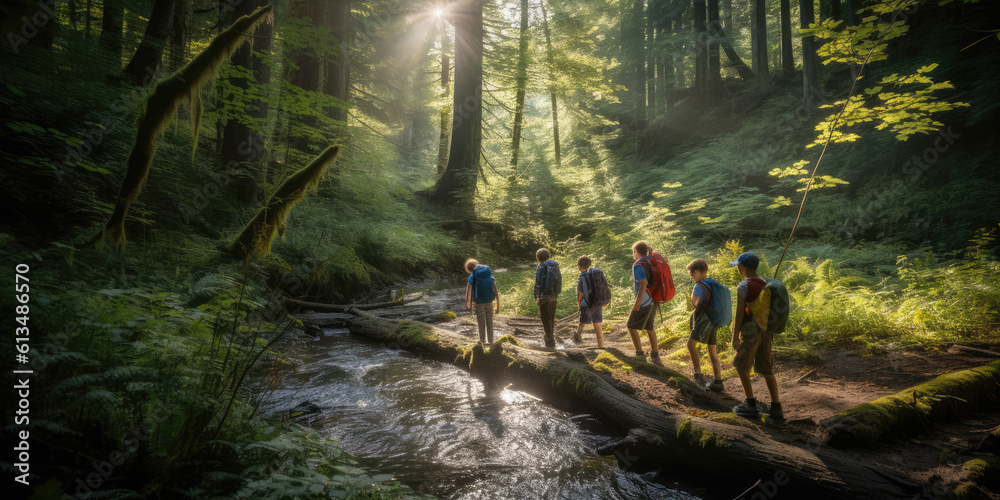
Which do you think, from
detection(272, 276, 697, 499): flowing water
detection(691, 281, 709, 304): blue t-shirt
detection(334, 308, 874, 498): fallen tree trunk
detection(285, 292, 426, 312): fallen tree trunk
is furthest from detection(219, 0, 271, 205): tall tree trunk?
detection(691, 281, 709, 304): blue t-shirt

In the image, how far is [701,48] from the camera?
946 inches

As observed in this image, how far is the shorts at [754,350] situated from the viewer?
14.4 ft

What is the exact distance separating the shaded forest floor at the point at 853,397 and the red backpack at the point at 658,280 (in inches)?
44.9

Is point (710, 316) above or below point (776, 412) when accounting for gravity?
above

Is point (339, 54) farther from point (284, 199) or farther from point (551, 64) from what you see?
point (284, 199)

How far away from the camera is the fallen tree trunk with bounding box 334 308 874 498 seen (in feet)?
10.4

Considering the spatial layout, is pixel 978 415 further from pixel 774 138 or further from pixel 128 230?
pixel 774 138

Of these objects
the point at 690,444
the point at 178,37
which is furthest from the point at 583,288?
the point at 178,37

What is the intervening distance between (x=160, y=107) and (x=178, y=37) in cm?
722

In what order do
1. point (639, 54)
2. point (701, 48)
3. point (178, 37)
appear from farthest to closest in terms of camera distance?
point (639, 54) → point (701, 48) → point (178, 37)

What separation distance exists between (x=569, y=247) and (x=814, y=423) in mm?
9585

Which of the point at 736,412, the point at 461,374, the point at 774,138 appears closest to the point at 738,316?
the point at 736,412

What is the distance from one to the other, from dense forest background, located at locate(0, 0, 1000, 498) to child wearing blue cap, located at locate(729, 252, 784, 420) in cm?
266

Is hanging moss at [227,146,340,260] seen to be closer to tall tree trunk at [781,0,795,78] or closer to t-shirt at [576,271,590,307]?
t-shirt at [576,271,590,307]
